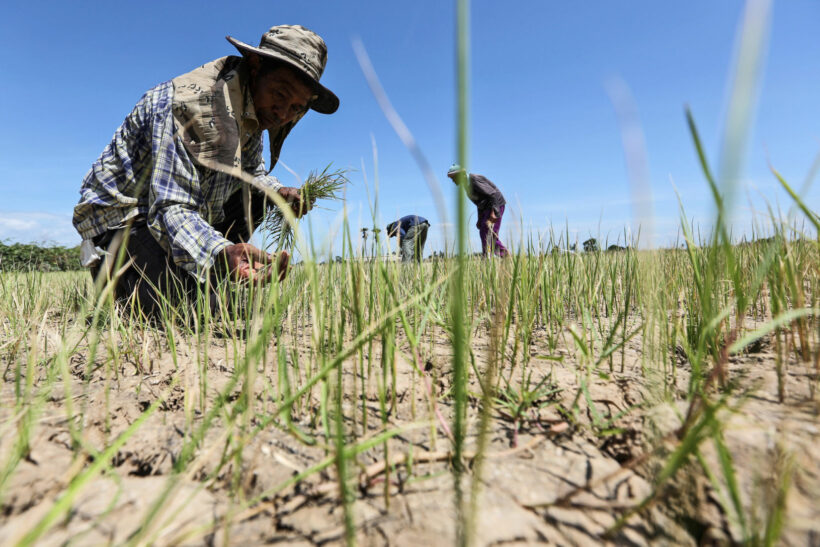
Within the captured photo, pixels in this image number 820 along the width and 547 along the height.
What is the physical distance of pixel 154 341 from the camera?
1305 millimetres

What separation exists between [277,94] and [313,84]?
0.64 ft

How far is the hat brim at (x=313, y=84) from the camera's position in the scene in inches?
72.5

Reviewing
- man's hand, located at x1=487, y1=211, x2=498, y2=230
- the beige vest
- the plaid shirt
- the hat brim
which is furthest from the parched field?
the hat brim

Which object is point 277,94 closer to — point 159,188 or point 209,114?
point 209,114

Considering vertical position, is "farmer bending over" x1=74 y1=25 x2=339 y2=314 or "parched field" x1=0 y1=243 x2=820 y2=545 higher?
"farmer bending over" x1=74 y1=25 x2=339 y2=314

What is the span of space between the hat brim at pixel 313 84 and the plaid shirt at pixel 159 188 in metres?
0.25

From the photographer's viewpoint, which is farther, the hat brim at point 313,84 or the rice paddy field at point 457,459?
the hat brim at point 313,84

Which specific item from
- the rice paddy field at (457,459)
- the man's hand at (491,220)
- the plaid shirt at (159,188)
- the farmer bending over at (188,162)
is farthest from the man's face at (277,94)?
the rice paddy field at (457,459)

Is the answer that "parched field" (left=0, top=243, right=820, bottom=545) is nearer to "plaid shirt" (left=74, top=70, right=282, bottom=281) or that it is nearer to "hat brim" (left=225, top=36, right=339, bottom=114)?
"plaid shirt" (left=74, top=70, right=282, bottom=281)

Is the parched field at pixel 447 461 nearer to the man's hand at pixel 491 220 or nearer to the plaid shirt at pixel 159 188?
the man's hand at pixel 491 220

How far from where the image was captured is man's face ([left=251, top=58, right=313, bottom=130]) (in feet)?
6.54

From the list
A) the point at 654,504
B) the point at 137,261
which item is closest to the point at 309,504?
the point at 654,504

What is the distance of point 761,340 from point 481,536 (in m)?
0.94

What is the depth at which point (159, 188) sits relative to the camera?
1622 millimetres
